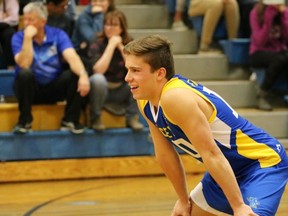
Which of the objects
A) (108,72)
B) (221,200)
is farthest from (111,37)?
(221,200)

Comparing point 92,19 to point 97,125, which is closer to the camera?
point 97,125

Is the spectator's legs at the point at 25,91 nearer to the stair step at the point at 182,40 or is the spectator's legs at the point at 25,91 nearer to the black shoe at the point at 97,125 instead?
the black shoe at the point at 97,125

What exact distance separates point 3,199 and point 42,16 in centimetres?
150

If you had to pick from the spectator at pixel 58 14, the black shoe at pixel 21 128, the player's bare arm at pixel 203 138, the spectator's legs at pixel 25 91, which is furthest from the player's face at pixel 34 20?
the player's bare arm at pixel 203 138

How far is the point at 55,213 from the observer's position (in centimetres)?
478

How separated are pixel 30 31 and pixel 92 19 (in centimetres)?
77

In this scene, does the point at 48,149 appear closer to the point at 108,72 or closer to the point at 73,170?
the point at 73,170

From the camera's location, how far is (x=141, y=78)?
9.04 ft

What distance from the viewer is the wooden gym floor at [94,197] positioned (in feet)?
15.8

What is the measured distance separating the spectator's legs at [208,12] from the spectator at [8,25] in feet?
5.67

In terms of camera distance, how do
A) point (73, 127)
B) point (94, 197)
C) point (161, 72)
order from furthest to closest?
point (73, 127) < point (94, 197) < point (161, 72)

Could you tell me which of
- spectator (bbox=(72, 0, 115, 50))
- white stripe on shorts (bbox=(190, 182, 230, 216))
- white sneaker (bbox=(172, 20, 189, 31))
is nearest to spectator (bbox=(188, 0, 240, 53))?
white sneaker (bbox=(172, 20, 189, 31))

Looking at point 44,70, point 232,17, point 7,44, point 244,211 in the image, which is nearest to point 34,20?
point 44,70

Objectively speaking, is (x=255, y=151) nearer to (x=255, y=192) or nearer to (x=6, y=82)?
(x=255, y=192)
